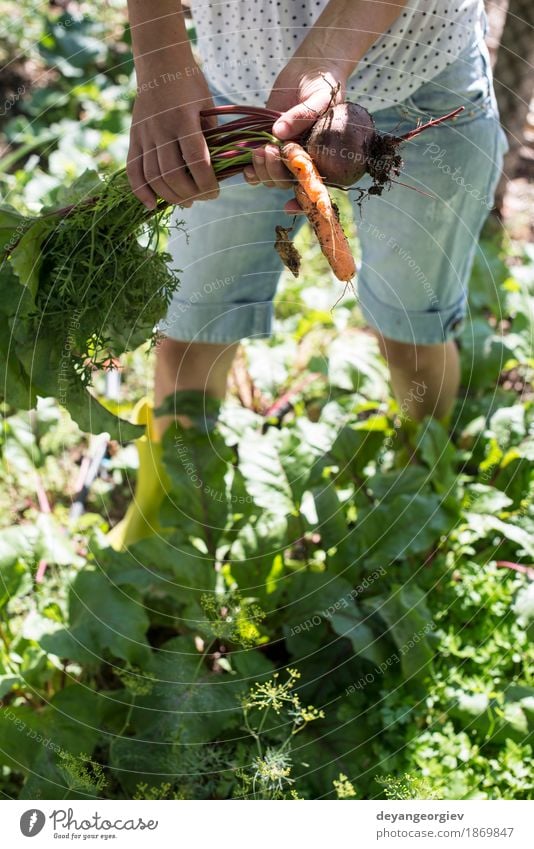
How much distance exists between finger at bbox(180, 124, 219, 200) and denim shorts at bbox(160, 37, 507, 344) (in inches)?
15.7

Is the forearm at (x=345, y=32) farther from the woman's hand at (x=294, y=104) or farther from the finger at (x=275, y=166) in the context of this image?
the finger at (x=275, y=166)

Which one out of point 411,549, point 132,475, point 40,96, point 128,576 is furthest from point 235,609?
point 40,96

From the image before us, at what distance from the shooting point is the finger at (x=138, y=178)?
43.2 inches

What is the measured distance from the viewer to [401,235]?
5.15ft

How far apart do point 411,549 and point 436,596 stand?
141 millimetres

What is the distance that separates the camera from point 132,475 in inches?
78.9

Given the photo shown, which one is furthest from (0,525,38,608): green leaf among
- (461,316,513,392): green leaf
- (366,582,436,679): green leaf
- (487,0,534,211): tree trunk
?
(487,0,534,211): tree trunk

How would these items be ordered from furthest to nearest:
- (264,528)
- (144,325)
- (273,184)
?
(264,528) → (144,325) → (273,184)

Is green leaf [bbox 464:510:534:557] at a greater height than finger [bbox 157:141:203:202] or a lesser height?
greater

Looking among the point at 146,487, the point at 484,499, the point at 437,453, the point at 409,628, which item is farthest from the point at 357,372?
the point at 409,628

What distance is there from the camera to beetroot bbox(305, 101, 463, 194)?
3.34 ft

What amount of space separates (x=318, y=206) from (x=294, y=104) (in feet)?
0.58

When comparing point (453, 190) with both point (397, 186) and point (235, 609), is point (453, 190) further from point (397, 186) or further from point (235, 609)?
point (235, 609)

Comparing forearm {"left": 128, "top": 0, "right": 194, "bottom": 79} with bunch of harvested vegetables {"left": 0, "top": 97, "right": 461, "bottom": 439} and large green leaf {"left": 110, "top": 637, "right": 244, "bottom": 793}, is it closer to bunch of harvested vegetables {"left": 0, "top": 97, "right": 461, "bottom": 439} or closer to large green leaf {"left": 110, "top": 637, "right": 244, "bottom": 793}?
bunch of harvested vegetables {"left": 0, "top": 97, "right": 461, "bottom": 439}
